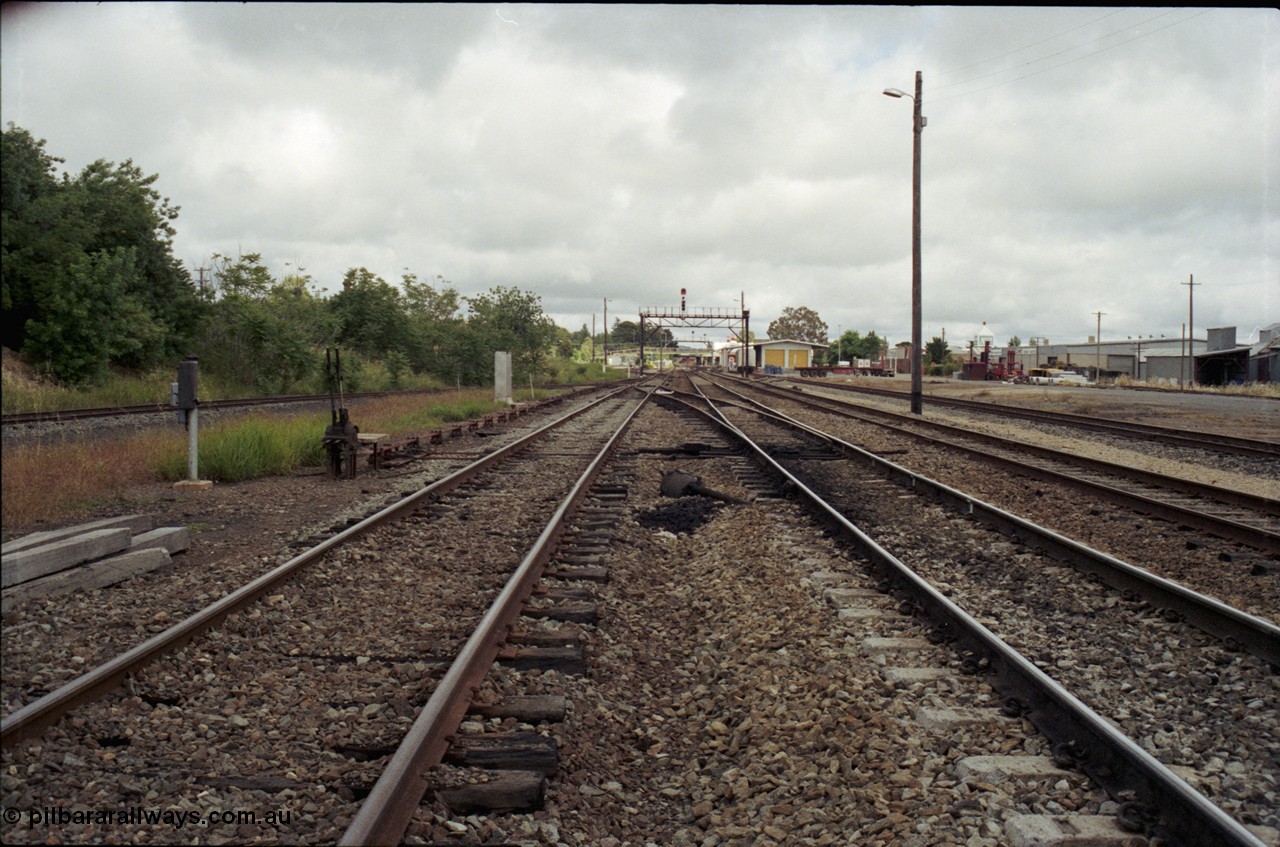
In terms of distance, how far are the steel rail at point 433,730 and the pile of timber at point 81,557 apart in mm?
2786

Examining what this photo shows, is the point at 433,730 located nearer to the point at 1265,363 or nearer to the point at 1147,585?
the point at 1147,585

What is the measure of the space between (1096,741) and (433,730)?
2.74 m

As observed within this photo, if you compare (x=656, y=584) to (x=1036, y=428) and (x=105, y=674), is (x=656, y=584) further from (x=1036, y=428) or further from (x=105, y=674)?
(x=1036, y=428)

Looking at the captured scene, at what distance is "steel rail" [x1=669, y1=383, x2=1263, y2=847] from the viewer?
115 inches

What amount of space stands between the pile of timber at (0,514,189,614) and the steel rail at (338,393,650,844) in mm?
2786

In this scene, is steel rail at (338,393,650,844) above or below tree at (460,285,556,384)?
below

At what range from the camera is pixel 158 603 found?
5621mm

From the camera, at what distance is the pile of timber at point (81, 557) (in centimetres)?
547

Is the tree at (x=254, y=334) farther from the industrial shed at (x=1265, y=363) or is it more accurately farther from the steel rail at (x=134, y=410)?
the industrial shed at (x=1265, y=363)

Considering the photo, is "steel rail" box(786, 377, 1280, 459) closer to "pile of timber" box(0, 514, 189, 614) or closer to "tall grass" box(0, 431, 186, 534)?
"pile of timber" box(0, 514, 189, 614)

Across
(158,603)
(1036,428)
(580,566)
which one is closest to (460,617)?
(580,566)

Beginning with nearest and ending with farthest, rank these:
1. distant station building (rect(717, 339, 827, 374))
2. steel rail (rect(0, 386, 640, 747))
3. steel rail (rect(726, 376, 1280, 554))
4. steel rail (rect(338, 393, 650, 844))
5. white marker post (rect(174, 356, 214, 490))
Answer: steel rail (rect(338, 393, 650, 844)) < steel rail (rect(0, 386, 640, 747)) < steel rail (rect(726, 376, 1280, 554)) < white marker post (rect(174, 356, 214, 490)) < distant station building (rect(717, 339, 827, 374))

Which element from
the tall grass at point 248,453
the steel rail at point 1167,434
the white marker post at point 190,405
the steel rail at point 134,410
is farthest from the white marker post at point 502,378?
the white marker post at point 190,405

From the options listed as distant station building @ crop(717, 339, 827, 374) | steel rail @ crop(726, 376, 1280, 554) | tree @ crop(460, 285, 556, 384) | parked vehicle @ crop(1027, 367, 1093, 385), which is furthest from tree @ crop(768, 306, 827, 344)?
steel rail @ crop(726, 376, 1280, 554)
